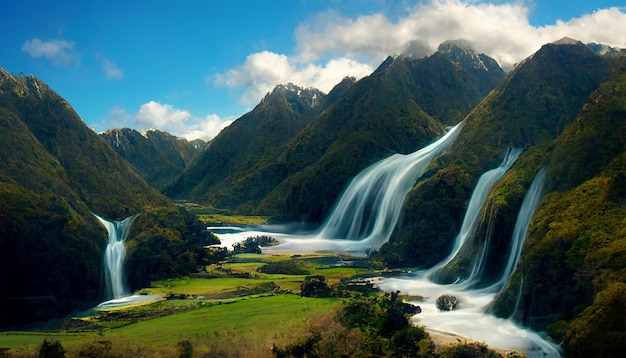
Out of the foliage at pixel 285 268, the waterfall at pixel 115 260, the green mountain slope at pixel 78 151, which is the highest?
the green mountain slope at pixel 78 151

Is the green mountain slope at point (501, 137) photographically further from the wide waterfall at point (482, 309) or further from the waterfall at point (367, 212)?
the waterfall at point (367, 212)

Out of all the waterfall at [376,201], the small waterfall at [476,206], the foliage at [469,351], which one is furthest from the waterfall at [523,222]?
the waterfall at [376,201]

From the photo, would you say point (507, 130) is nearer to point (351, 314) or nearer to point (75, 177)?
point (351, 314)

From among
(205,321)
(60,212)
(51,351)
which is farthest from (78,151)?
(51,351)

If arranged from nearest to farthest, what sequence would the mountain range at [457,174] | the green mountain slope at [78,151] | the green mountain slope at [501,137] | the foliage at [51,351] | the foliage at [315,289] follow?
the foliage at [51,351], the mountain range at [457,174], the foliage at [315,289], the green mountain slope at [501,137], the green mountain slope at [78,151]

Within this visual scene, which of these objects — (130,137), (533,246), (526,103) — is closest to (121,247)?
(533,246)

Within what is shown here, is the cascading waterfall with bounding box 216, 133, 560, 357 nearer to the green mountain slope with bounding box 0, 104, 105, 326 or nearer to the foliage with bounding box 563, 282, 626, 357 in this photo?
the foliage with bounding box 563, 282, 626, 357
